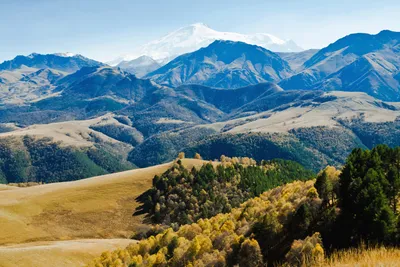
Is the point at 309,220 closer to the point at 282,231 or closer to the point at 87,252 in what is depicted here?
the point at 282,231

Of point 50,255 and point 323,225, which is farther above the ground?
point 323,225

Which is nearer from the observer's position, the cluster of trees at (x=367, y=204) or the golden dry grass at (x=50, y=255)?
the cluster of trees at (x=367, y=204)

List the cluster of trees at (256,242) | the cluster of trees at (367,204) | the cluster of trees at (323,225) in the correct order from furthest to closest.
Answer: the cluster of trees at (256,242), the cluster of trees at (323,225), the cluster of trees at (367,204)


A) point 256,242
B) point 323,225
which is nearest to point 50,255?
point 256,242

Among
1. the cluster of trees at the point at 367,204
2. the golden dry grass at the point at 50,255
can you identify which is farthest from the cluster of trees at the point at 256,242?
the golden dry grass at the point at 50,255

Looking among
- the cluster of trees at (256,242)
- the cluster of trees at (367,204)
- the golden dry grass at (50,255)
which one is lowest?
the golden dry grass at (50,255)

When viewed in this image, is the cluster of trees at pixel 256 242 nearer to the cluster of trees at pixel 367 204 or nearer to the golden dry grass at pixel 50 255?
the cluster of trees at pixel 367 204

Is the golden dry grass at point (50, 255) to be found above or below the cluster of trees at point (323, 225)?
below

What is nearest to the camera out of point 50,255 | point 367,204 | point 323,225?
point 367,204

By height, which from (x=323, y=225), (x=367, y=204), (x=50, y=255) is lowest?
(x=50, y=255)

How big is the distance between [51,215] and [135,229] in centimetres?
4494

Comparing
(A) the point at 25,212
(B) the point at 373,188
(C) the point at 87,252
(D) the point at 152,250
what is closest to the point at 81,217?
(A) the point at 25,212

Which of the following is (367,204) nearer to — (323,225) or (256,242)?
(323,225)

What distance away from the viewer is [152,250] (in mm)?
103938
